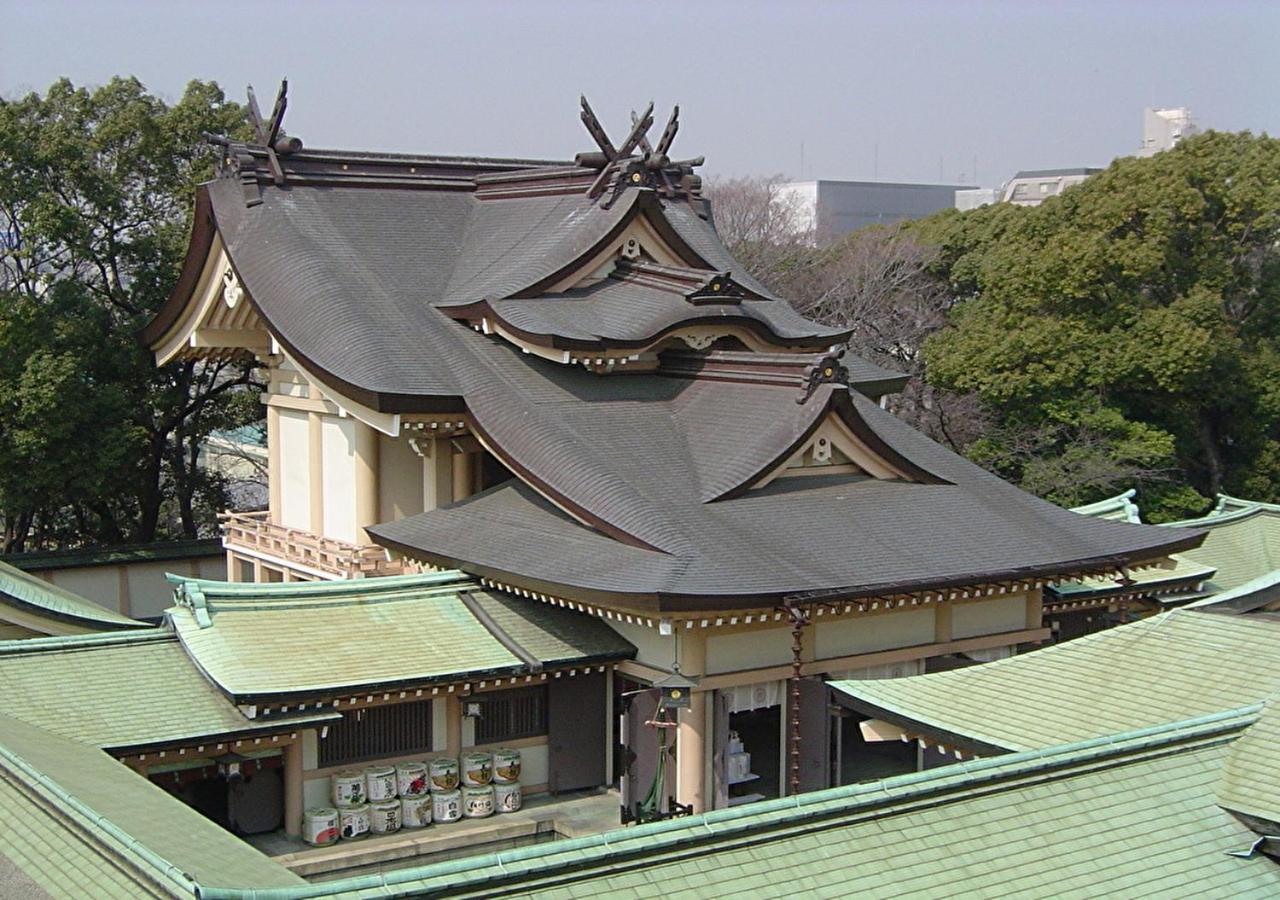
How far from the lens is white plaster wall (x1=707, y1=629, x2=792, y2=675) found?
14.5m

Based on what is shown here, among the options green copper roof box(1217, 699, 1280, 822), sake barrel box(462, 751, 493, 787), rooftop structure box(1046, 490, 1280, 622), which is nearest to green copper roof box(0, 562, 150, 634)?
sake barrel box(462, 751, 493, 787)

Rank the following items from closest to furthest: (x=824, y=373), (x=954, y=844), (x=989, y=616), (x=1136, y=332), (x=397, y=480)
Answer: (x=954, y=844)
(x=824, y=373)
(x=989, y=616)
(x=397, y=480)
(x=1136, y=332)

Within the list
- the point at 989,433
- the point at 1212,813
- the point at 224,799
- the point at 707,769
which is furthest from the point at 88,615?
the point at 989,433

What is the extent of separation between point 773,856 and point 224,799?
822 centimetres

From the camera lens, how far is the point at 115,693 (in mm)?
13047

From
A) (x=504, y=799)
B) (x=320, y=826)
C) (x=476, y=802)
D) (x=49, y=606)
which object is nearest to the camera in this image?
(x=320, y=826)

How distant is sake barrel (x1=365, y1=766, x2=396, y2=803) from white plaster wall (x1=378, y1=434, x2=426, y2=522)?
16.3 ft

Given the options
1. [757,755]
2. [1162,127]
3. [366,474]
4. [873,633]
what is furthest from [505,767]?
[1162,127]

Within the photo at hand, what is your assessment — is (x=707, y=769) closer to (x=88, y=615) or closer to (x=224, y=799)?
(x=224, y=799)

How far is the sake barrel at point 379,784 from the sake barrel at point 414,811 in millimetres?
148

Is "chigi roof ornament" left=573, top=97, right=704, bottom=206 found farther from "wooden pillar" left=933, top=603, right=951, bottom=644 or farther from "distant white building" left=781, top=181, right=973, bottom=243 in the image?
"distant white building" left=781, top=181, right=973, bottom=243

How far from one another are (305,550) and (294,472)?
1.68 m

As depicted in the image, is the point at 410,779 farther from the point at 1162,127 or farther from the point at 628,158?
the point at 1162,127

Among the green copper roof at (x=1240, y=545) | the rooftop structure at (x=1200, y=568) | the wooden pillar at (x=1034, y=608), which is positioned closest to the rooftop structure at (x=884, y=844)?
the wooden pillar at (x=1034, y=608)
